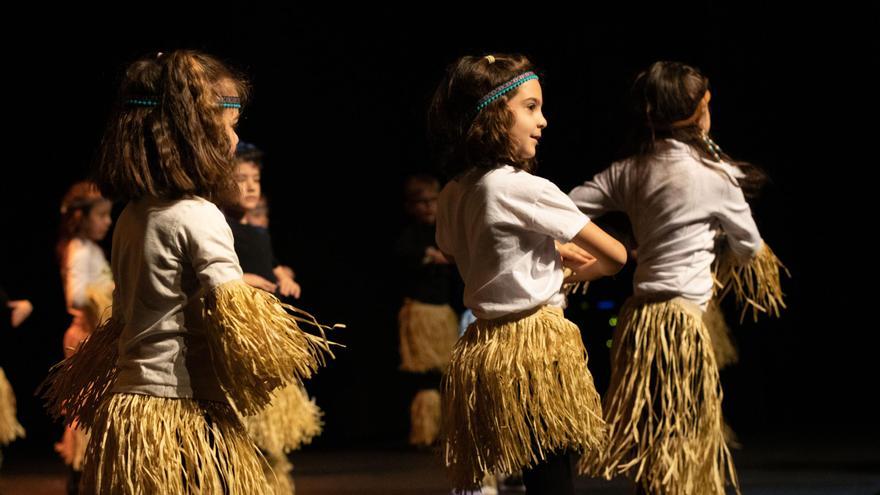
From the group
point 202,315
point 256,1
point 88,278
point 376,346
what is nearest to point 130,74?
point 202,315

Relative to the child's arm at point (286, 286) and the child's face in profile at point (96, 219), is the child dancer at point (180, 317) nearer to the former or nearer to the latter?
the child's arm at point (286, 286)

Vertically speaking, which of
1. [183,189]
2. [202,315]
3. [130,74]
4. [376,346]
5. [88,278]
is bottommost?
[376,346]

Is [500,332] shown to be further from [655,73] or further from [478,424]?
[655,73]

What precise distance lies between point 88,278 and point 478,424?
231 centimetres

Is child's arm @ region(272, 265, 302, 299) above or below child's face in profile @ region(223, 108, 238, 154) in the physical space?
below

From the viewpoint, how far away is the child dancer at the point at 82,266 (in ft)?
14.0

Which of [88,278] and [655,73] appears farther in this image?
[88,278]

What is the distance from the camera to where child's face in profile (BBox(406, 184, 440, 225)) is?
5316mm

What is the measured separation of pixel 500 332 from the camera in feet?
7.92

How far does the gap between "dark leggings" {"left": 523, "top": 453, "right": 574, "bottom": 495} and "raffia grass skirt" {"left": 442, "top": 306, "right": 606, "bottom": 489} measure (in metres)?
0.02

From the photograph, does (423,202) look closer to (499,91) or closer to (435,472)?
(435,472)

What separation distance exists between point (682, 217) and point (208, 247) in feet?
4.67

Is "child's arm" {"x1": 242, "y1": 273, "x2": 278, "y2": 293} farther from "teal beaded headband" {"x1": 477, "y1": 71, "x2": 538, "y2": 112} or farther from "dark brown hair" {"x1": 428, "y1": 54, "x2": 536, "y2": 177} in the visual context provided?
"teal beaded headband" {"x1": 477, "y1": 71, "x2": 538, "y2": 112}

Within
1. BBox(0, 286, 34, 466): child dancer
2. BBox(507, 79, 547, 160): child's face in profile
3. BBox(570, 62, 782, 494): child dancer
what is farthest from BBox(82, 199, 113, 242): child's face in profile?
BBox(507, 79, 547, 160): child's face in profile
